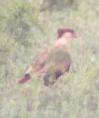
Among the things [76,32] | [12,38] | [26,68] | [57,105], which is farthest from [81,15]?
[57,105]

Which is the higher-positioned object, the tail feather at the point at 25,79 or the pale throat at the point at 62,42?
the pale throat at the point at 62,42

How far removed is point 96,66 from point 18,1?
796 mm

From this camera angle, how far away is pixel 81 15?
4.70m

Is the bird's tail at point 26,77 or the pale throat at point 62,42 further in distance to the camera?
the pale throat at point 62,42

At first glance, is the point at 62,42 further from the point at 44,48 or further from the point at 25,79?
the point at 25,79

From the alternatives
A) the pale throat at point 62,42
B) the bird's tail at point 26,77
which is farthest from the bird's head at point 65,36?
the bird's tail at point 26,77

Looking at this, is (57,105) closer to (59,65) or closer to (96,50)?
(59,65)

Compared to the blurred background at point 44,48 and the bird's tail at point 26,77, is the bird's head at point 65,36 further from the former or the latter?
the bird's tail at point 26,77

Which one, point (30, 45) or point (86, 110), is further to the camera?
point (30, 45)

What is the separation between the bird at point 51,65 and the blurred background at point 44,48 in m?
0.04

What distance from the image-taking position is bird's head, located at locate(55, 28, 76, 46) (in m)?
3.98

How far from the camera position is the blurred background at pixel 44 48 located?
11.7 feet

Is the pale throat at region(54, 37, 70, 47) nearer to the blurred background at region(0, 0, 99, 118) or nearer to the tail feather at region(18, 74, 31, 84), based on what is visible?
the blurred background at region(0, 0, 99, 118)

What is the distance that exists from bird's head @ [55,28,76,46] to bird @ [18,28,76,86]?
6 centimetres
